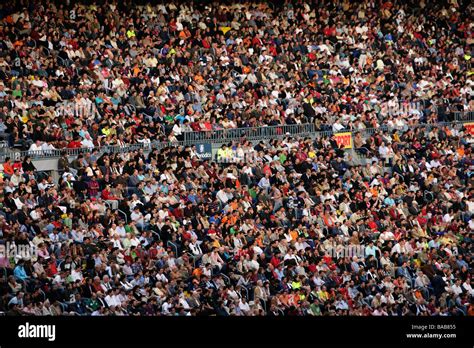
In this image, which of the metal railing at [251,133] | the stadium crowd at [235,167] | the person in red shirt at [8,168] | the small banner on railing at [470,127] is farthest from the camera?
the small banner on railing at [470,127]

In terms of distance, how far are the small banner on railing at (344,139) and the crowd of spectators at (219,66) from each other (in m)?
0.40

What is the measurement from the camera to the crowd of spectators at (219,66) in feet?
94.3

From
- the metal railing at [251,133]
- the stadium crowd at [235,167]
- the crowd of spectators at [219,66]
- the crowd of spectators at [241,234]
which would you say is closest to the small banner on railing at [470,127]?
the stadium crowd at [235,167]

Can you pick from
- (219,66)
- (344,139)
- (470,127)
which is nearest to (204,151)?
(219,66)

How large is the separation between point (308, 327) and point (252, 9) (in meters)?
13.3

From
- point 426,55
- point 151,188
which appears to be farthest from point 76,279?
point 426,55

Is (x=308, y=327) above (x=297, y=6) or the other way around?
the other way around

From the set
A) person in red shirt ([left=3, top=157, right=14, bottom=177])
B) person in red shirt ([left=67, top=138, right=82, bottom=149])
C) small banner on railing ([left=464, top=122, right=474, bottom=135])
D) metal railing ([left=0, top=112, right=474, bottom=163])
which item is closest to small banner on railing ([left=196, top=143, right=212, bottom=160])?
metal railing ([left=0, top=112, right=474, bottom=163])

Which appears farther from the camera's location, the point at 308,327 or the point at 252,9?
the point at 252,9

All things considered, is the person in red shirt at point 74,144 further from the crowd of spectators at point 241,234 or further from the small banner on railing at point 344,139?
the small banner on railing at point 344,139

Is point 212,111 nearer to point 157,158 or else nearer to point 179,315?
point 157,158

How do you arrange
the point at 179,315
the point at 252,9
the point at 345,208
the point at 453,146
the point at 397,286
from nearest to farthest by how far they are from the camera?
the point at 179,315 → the point at 397,286 → the point at 345,208 → the point at 453,146 → the point at 252,9

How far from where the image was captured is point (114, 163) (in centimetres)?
2744

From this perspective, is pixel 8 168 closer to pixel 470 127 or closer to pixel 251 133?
pixel 251 133
